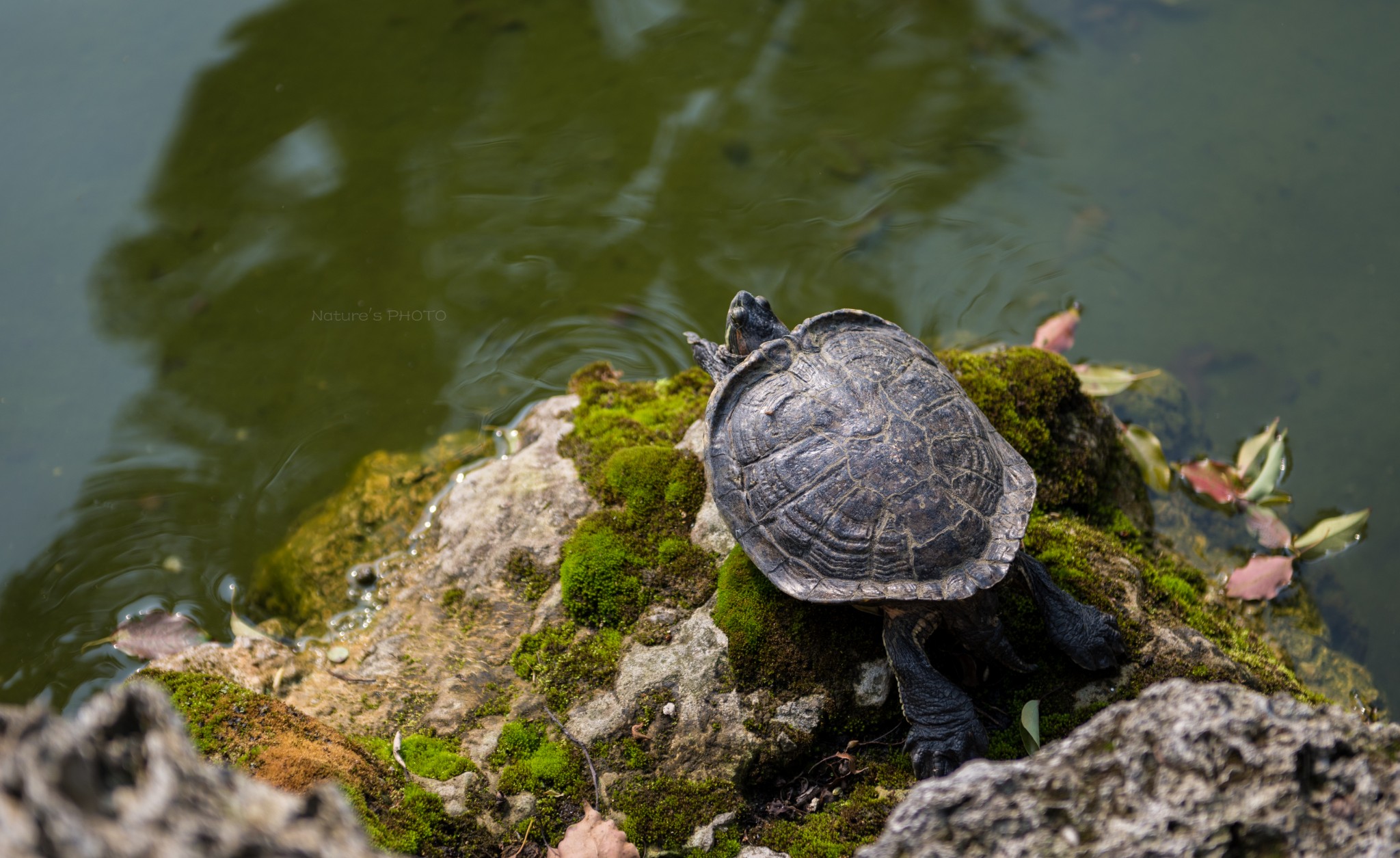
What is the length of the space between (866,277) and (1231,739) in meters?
4.87

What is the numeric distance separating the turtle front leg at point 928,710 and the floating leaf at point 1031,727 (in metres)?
0.18

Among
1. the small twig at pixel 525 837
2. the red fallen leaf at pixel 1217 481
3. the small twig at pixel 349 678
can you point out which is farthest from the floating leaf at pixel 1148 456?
the small twig at pixel 349 678

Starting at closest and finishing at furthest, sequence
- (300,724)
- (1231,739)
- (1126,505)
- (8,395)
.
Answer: (1231,739) → (300,724) → (1126,505) → (8,395)

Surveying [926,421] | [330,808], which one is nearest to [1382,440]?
[926,421]

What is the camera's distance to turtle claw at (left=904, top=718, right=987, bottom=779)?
342 centimetres

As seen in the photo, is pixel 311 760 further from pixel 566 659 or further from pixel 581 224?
pixel 581 224

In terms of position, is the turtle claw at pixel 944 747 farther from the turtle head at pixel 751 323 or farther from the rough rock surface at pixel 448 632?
the turtle head at pixel 751 323

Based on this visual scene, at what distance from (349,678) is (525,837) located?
1347mm

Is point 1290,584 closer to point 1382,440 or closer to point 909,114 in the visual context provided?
point 1382,440

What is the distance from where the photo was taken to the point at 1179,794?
2141 millimetres

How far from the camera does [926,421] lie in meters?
3.68

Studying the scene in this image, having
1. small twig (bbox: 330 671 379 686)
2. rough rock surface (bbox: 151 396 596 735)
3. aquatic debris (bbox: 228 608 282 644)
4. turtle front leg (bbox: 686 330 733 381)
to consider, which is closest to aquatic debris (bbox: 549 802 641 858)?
rough rock surface (bbox: 151 396 596 735)

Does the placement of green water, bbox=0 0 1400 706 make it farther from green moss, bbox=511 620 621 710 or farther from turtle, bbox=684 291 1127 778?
turtle, bbox=684 291 1127 778

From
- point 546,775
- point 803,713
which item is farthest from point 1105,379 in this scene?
point 546,775
